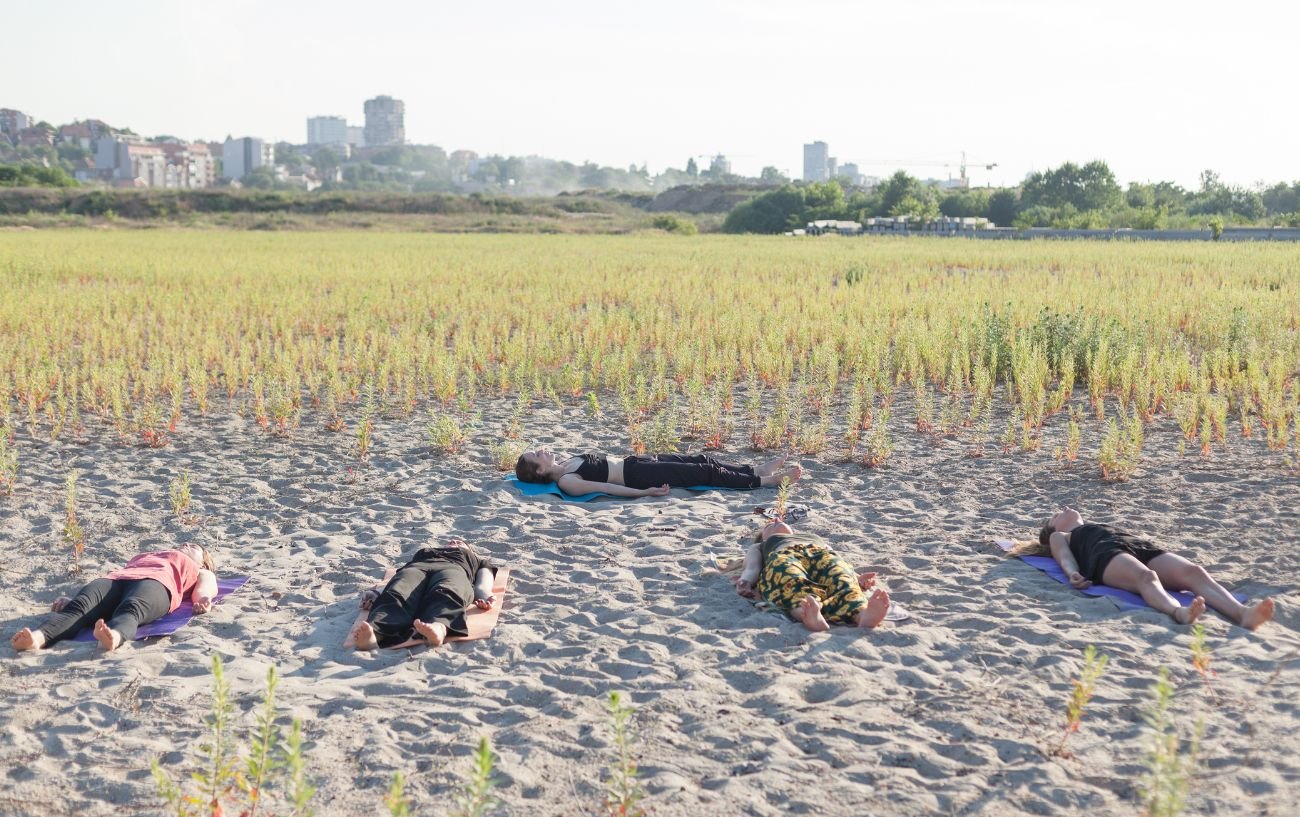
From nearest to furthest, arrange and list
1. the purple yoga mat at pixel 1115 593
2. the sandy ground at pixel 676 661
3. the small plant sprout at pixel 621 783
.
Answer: the small plant sprout at pixel 621 783, the sandy ground at pixel 676 661, the purple yoga mat at pixel 1115 593

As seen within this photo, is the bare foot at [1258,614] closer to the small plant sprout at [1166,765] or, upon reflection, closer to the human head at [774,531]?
the small plant sprout at [1166,765]

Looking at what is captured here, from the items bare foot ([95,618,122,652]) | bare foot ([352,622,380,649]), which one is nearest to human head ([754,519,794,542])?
bare foot ([352,622,380,649])

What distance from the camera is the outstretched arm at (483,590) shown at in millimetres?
4863

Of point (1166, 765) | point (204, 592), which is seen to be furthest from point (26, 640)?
point (1166, 765)

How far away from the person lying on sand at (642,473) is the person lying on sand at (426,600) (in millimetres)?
1765

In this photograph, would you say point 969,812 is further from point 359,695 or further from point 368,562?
point 368,562

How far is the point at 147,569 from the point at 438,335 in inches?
348

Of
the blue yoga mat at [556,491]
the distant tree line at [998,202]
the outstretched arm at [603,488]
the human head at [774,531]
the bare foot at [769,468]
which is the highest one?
the distant tree line at [998,202]

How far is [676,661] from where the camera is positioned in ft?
14.1

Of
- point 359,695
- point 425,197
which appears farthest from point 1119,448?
point 425,197

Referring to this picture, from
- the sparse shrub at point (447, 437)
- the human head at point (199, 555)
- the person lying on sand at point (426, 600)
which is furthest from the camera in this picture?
the sparse shrub at point (447, 437)

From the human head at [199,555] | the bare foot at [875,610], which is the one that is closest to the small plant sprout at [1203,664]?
the bare foot at [875,610]

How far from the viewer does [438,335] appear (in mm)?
13500

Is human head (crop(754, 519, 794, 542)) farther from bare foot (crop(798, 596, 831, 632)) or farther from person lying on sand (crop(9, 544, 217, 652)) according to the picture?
person lying on sand (crop(9, 544, 217, 652))
